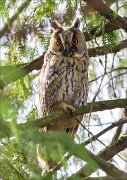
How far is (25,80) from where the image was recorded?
3.33 metres

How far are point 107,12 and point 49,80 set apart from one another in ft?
2.58

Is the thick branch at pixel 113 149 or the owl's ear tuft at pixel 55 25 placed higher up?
the owl's ear tuft at pixel 55 25

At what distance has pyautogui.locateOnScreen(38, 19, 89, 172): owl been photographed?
11.0 feet

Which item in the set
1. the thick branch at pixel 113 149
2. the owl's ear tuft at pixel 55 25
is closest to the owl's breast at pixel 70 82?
the owl's ear tuft at pixel 55 25

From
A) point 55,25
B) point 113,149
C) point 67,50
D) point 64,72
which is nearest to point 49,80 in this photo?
point 64,72

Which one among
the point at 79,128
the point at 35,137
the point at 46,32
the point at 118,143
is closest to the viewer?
the point at 35,137

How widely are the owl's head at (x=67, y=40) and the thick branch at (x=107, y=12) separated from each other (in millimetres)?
476

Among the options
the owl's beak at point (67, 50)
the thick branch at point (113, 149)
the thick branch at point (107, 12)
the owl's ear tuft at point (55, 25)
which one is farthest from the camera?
the owl's beak at point (67, 50)

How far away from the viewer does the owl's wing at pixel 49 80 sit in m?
3.35

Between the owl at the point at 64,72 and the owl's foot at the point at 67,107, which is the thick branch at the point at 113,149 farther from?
the owl at the point at 64,72

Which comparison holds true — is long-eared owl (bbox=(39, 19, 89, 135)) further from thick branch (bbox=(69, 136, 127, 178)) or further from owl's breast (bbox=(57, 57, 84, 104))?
thick branch (bbox=(69, 136, 127, 178))

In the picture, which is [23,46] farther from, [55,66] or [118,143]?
[118,143]

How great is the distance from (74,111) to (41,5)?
0.67 m

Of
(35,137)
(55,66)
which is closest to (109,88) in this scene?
(55,66)
